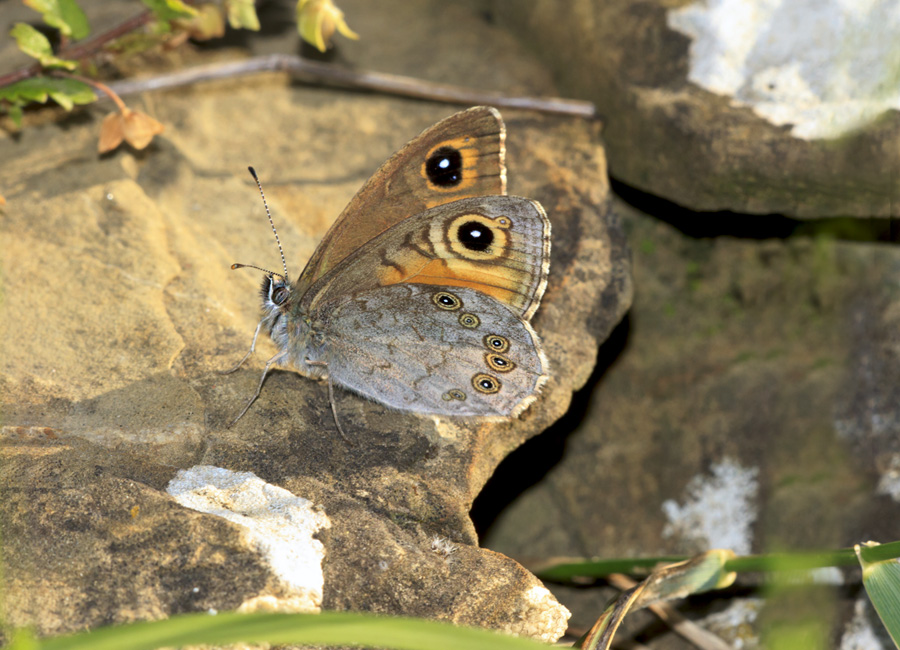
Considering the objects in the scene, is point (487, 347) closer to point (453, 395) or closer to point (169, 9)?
point (453, 395)

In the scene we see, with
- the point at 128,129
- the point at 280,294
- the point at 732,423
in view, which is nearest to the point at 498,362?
the point at 280,294

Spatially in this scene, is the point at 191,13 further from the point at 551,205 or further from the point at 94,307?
the point at 551,205

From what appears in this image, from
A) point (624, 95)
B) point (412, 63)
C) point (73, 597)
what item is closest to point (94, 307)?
point (73, 597)

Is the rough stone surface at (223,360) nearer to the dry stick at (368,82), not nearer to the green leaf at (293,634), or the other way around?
the dry stick at (368,82)

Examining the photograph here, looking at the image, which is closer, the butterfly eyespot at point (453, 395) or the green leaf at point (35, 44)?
the butterfly eyespot at point (453, 395)

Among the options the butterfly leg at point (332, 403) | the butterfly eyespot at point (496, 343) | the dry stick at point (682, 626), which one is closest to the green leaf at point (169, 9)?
the butterfly leg at point (332, 403)

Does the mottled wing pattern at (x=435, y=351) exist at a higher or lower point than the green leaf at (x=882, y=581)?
higher
